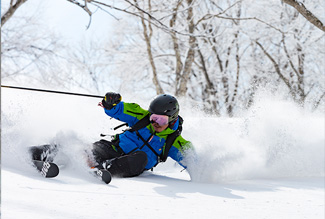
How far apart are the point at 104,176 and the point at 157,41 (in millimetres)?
12582

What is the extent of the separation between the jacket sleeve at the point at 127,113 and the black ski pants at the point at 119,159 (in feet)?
0.94

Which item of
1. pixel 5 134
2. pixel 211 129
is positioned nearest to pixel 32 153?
pixel 5 134

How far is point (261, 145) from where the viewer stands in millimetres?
4293

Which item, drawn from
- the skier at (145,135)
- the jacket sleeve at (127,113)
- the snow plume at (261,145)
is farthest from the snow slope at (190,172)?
the jacket sleeve at (127,113)

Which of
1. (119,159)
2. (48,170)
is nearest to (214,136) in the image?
(119,159)

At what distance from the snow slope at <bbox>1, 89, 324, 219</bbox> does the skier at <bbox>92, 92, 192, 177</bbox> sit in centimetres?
17

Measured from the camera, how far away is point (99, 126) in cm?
509

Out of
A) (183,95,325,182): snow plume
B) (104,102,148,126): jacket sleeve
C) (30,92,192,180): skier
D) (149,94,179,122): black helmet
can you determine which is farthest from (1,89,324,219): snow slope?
(149,94,179,122): black helmet

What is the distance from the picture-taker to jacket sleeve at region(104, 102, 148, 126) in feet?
11.1

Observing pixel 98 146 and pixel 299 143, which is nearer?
pixel 98 146

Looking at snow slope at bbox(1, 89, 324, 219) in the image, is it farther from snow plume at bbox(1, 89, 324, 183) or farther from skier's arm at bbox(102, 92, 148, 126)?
skier's arm at bbox(102, 92, 148, 126)

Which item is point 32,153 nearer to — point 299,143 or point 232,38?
point 299,143

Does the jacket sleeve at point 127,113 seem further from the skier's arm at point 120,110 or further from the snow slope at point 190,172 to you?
the snow slope at point 190,172

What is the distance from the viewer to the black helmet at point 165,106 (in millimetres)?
3330
